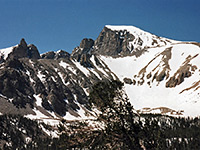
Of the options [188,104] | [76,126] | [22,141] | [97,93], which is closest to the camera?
[76,126]

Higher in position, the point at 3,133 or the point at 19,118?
the point at 19,118

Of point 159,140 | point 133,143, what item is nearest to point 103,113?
point 133,143

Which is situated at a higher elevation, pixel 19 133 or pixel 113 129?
pixel 19 133

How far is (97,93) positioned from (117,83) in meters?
1.79

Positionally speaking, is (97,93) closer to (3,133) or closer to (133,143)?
(133,143)

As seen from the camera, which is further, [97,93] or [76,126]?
[97,93]

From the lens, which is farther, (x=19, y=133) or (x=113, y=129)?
(x=19, y=133)

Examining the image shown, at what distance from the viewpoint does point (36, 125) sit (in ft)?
529

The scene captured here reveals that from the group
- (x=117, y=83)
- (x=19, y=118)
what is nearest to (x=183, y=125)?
(x=19, y=118)

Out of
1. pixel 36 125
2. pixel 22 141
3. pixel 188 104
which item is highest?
pixel 188 104

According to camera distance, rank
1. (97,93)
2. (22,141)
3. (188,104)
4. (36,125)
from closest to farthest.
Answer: (97,93)
(22,141)
(36,125)
(188,104)

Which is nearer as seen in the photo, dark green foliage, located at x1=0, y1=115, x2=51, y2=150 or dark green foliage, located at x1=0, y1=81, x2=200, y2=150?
dark green foliage, located at x1=0, y1=81, x2=200, y2=150

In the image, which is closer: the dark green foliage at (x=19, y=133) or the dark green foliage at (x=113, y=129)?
the dark green foliage at (x=113, y=129)

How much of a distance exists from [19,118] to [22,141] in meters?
29.7
